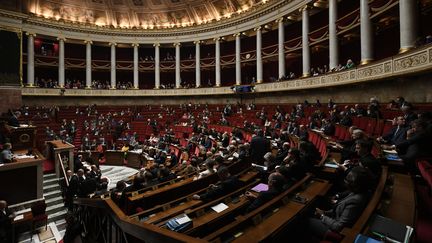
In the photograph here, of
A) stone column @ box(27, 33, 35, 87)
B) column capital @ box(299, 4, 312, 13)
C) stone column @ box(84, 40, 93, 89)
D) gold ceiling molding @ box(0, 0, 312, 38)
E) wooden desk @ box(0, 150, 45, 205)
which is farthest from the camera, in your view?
stone column @ box(84, 40, 93, 89)

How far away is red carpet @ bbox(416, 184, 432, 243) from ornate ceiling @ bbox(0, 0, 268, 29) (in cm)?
2220

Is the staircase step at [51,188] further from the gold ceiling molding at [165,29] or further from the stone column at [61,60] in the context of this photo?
the stone column at [61,60]

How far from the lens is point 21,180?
7.57 meters

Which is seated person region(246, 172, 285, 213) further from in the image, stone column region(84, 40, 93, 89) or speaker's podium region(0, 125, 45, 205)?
stone column region(84, 40, 93, 89)

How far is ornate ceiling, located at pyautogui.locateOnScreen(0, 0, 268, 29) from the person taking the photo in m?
23.4

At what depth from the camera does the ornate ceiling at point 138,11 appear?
76.8ft

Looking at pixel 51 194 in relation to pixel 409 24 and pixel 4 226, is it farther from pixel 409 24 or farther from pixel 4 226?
pixel 409 24

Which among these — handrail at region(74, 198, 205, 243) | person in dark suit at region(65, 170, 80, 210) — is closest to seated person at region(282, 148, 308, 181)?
handrail at region(74, 198, 205, 243)

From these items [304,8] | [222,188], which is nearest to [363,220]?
[222,188]

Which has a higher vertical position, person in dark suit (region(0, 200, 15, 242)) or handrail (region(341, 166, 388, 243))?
handrail (region(341, 166, 388, 243))

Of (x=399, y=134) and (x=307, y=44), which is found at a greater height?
(x=307, y=44)

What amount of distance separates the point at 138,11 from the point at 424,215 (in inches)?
1167

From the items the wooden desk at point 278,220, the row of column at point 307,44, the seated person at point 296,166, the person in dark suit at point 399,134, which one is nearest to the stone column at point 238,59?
the row of column at point 307,44

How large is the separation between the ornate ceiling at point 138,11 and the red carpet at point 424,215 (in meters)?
22.2
